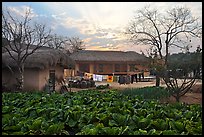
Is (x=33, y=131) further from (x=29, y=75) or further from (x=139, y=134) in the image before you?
(x=29, y=75)

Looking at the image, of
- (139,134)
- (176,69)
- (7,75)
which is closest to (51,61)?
(7,75)

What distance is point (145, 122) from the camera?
218 centimetres

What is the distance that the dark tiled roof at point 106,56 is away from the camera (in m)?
24.0

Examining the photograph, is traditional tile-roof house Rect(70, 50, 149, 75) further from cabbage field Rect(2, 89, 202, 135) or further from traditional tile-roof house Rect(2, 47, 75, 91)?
cabbage field Rect(2, 89, 202, 135)

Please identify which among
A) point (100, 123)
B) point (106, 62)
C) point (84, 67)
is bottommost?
point (100, 123)

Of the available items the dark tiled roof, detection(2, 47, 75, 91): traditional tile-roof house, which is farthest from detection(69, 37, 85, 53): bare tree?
detection(2, 47, 75, 91): traditional tile-roof house

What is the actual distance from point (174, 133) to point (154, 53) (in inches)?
475

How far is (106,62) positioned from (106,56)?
0.79 metres

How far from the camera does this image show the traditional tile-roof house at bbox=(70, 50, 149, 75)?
24.0 meters

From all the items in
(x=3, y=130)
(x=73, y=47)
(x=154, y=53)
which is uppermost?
(x=73, y=47)

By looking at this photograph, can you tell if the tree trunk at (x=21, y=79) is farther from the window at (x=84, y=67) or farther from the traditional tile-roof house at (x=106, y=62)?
the window at (x=84, y=67)

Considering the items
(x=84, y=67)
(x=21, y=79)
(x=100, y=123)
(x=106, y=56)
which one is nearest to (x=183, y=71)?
(x=21, y=79)

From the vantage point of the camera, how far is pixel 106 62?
24.3 m

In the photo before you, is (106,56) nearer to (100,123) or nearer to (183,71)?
(183,71)
